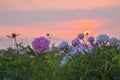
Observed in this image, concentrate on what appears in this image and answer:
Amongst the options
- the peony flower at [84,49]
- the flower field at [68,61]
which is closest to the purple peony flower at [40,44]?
the flower field at [68,61]

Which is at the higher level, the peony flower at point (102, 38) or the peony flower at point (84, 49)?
the peony flower at point (102, 38)

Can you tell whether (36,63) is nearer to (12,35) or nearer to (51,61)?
(51,61)

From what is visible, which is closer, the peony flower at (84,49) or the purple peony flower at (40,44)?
the peony flower at (84,49)

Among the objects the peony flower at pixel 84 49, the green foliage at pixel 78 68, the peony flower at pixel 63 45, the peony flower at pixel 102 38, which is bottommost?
the green foliage at pixel 78 68

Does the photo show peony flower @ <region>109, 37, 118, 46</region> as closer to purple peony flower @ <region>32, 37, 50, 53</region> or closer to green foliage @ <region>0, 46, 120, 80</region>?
green foliage @ <region>0, 46, 120, 80</region>

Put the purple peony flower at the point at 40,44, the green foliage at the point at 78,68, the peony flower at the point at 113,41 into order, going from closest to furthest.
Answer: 1. the green foliage at the point at 78,68
2. the peony flower at the point at 113,41
3. the purple peony flower at the point at 40,44

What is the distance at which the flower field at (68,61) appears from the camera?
17.2 feet

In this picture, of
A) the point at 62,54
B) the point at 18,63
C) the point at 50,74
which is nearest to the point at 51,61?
the point at 50,74

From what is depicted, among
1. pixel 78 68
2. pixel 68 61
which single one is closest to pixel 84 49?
pixel 68 61

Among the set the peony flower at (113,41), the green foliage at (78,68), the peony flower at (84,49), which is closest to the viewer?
the green foliage at (78,68)

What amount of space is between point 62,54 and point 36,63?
50 cm

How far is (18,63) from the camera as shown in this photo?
7188 millimetres

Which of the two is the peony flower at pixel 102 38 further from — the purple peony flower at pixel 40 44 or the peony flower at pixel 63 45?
the purple peony flower at pixel 40 44

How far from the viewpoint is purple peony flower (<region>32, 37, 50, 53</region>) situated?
646cm
